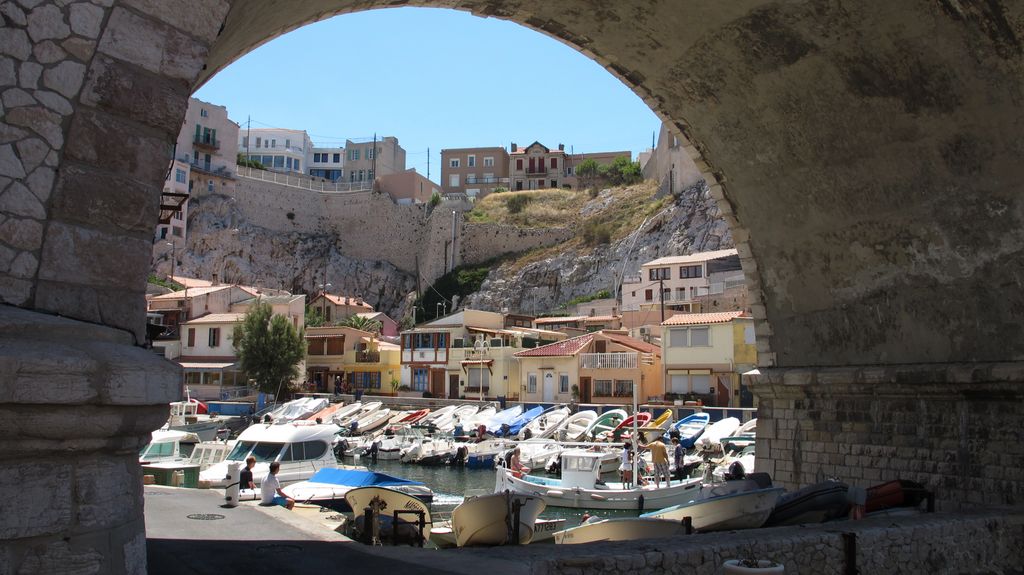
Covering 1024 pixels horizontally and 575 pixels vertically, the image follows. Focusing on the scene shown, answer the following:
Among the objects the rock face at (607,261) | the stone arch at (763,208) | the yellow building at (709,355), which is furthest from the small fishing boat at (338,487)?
the rock face at (607,261)

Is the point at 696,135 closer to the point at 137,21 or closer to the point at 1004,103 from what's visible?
the point at 1004,103

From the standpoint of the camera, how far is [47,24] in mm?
3512

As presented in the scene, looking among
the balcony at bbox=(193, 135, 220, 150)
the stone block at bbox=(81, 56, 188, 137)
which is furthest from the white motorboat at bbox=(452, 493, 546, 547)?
the balcony at bbox=(193, 135, 220, 150)

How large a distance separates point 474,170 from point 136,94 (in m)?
82.1

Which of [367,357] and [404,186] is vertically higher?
[404,186]

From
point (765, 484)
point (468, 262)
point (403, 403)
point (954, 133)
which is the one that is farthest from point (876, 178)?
point (468, 262)

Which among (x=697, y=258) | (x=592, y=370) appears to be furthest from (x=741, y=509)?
(x=697, y=258)

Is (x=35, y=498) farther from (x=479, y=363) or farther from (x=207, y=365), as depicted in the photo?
(x=207, y=365)

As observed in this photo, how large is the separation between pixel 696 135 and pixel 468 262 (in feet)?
186

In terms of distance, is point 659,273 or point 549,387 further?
point 659,273

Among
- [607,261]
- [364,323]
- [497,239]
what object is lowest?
[364,323]

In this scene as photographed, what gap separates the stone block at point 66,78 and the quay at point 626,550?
340 cm

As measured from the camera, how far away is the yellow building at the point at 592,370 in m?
32.8

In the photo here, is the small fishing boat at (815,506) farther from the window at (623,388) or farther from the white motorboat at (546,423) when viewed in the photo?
the window at (623,388)
